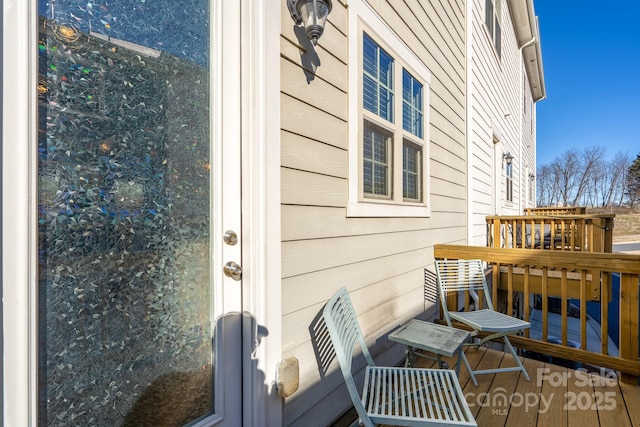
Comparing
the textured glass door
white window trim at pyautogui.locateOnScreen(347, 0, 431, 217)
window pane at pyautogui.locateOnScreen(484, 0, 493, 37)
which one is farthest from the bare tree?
the textured glass door

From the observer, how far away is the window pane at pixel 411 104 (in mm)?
2848

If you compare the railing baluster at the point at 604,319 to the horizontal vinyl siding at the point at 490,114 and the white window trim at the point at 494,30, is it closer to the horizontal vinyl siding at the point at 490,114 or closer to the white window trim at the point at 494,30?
the horizontal vinyl siding at the point at 490,114

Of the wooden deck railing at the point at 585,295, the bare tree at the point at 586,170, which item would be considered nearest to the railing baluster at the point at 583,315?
the wooden deck railing at the point at 585,295

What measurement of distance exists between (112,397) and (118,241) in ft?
1.61

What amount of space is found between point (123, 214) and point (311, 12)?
1224 mm

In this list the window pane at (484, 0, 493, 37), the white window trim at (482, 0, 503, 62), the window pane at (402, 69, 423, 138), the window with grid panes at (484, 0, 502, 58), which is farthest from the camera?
the window with grid panes at (484, 0, 502, 58)

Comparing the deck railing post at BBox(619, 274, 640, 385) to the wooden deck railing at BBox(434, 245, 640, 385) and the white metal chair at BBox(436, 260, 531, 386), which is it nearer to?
the wooden deck railing at BBox(434, 245, 640, 385)

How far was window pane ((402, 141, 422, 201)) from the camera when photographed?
2902 millimetres

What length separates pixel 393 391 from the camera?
1697 millimetres

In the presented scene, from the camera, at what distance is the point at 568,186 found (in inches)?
1154

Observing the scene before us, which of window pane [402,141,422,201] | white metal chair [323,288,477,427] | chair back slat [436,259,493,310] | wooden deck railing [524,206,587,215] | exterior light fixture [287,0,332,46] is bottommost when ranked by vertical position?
white metal chair [323,288,477,427]

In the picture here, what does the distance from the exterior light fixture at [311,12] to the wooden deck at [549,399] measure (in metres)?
2.09

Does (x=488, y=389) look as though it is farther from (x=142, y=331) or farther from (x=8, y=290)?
(x=8, y=290)

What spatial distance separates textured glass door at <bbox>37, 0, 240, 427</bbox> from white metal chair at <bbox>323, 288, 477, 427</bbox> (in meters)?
0.51
